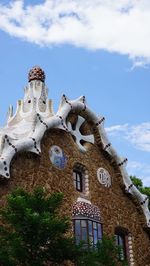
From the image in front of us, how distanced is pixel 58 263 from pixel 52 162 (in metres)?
4.53

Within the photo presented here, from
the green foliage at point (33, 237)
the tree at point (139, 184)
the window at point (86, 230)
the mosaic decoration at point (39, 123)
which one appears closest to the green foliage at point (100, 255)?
the green foliage at point (33, 237)

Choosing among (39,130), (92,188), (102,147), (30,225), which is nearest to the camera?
(30,225)

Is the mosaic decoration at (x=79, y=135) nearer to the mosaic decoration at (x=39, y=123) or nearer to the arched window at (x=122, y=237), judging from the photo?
the mosaic decoration at (x=39, y=123)

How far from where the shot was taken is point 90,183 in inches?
612

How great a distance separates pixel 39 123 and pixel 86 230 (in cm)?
336

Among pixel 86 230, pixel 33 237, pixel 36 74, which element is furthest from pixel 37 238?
pixel 36 74

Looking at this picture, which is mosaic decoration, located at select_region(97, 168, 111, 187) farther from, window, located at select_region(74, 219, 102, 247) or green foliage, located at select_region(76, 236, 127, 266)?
green foliage, located at select_region(76, 236, 127, 266)

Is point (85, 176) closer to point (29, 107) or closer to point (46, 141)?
point (46, 141)

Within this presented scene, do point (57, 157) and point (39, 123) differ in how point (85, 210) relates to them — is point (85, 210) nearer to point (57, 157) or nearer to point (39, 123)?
point (57, 157)

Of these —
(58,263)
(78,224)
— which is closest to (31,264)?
(58,263)

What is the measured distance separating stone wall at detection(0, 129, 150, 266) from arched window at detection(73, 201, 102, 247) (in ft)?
0.79

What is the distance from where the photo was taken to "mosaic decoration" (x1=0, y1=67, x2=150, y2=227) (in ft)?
44.6

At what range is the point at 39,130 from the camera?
1412cm

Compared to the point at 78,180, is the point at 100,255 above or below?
below
